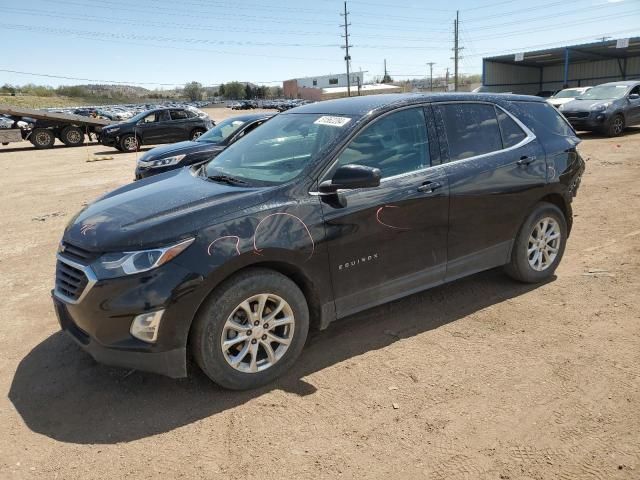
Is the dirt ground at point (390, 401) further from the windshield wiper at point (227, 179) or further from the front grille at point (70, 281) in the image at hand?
Answer: the windshield wiper at point (227, 179)

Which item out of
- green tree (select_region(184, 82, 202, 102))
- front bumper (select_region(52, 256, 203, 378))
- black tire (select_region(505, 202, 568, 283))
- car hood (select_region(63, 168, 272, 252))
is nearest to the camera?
front bumper (select_region(52, 256, 203, 378))

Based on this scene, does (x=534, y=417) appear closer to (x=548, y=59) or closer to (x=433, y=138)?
(x=433, y=138)

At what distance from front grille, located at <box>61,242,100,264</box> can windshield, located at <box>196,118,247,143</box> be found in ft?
21.8

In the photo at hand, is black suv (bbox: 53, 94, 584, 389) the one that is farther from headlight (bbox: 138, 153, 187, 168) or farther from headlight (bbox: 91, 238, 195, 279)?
headlight (bbox: 138, 153, 187, 168)

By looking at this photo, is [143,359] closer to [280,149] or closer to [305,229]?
[305,229]

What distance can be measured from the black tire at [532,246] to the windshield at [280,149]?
199cm

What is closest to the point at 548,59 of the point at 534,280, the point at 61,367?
the point at 534,280

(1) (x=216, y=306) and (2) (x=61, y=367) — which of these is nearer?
(1) (x=216, y=306)

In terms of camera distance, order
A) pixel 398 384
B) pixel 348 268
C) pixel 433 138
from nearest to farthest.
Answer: pixel 398 384, pixel 348 268, pixel 433 138

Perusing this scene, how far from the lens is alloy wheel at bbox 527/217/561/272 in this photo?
4.63 meters

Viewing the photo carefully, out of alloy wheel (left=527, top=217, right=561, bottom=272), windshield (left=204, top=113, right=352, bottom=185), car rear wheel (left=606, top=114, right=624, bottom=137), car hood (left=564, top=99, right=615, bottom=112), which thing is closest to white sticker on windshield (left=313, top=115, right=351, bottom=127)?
windshield (left=204, top=113, right=352, bottom=185)

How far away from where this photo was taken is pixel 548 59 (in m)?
43.8

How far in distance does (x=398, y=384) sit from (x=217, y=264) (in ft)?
4.54

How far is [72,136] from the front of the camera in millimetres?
24781
